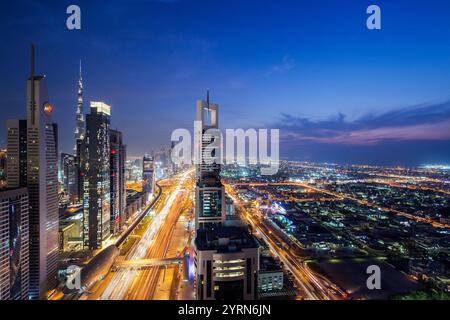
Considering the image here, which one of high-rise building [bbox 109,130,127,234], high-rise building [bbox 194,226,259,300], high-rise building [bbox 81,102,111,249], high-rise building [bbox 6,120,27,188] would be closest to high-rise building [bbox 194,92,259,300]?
high-rise building [bbox 194,226,259,300]

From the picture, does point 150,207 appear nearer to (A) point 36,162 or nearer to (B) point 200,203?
(B) point 200,203

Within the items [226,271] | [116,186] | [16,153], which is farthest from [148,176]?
[226,271]

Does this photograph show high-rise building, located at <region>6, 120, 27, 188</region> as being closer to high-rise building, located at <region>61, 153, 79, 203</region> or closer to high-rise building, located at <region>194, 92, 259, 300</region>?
high-rise building, located at <region>194, 92, 259, 300</region>

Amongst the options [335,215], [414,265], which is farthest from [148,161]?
[414,265]

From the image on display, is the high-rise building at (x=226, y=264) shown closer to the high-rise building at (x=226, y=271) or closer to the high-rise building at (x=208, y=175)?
the high-rise building at (x=226, y=271)

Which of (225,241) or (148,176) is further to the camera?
(148,176)

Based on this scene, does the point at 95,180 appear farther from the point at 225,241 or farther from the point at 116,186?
the point at 225,241

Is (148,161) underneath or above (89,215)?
above
